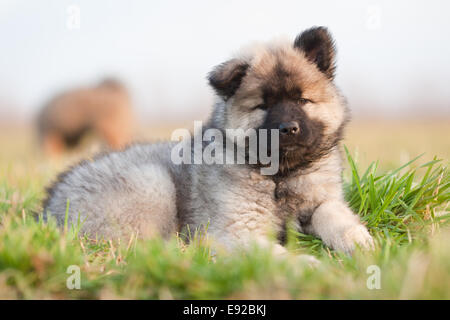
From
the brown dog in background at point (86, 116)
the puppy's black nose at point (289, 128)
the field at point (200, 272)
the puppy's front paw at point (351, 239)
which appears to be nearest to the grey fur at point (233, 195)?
the puppy's front paw at point (351, 239)

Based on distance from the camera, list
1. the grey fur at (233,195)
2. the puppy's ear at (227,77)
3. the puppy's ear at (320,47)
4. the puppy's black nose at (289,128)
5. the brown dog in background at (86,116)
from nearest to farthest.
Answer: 1. the puppy's black nose at (289,128)
2. the grey fur at (233,195)
3. the puppy's ear at (227,77)
4. the puppy's ear at (320,47)
5. the brown dog in background at (86,116)

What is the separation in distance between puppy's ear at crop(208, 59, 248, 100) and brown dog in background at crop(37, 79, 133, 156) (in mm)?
7980

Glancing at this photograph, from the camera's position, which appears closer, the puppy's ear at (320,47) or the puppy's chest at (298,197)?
the puppy's chest at (298,197)

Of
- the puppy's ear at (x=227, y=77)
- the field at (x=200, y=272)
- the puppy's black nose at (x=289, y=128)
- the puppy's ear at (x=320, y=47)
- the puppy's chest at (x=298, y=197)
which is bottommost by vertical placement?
the field at (x=200, y=272)

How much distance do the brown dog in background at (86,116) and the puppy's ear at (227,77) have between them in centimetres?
798

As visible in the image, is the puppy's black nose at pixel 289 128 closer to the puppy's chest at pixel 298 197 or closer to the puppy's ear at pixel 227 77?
the puppy's chest at pixel 298 197

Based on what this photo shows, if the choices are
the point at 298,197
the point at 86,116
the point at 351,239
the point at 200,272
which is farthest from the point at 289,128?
the point at 86,116

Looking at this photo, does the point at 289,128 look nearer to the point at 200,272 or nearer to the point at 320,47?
the point at 320,47

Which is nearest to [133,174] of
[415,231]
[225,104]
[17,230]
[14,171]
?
[225,104]

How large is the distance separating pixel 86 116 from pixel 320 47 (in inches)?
345

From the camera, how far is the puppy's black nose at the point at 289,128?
283 centimetres

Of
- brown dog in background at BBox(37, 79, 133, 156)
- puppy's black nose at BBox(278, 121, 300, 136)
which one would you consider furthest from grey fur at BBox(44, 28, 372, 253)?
brown dog in background at BBox(37, 79, 133, 156)
